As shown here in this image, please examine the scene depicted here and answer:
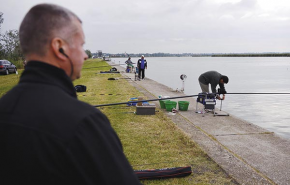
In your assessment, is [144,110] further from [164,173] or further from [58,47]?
[58,47]

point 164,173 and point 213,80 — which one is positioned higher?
point 213,80

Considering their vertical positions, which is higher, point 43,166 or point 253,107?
point 43,166

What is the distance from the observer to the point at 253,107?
13156 mm

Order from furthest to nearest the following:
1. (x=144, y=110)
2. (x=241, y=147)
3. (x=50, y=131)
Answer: (x=144, y=110), (x=241, y=147), (x=50, y=131)

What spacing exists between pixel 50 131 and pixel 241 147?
5.16 metres

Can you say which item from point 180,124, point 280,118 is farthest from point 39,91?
point 280,118

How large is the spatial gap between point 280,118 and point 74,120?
37.8ft

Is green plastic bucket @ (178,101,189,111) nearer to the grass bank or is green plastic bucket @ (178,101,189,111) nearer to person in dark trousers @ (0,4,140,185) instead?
the grass bank

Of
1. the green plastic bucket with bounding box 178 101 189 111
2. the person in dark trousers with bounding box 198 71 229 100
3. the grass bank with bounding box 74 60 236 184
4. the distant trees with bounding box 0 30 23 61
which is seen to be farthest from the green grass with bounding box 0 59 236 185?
the distant trees with bounding box 0 30 23 61

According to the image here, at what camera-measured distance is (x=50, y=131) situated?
3.14 feet

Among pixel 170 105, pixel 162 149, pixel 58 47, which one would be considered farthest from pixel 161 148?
pixel 58 47

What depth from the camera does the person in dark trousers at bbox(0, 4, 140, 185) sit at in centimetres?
96

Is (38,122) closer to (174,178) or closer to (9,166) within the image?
(9,166)

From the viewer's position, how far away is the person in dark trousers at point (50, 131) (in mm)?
962
